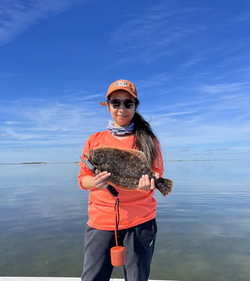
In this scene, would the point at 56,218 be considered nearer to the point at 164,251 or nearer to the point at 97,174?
the point at 164,251

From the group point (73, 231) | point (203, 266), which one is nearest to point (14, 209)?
point (73, 231)

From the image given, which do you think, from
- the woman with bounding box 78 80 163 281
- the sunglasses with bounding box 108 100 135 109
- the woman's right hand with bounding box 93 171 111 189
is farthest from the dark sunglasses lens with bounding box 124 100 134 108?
the woman's right hand with bounding box 93 171 111 189

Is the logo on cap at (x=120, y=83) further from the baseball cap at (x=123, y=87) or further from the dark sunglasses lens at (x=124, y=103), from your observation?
the dark sunglasses lens at (x=124, y=103)

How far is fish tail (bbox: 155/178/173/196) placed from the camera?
2.70 m

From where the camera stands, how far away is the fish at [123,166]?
2.65 metres

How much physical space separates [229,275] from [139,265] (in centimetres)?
393

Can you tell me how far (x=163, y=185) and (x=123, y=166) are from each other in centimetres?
51

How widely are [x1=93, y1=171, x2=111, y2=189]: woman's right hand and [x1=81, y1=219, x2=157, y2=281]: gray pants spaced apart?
2.02 feet

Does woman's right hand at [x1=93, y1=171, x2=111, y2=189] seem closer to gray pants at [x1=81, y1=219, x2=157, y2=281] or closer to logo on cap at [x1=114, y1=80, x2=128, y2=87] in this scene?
gray pants at [x1=81, y1=219, x2=157, y2=281]

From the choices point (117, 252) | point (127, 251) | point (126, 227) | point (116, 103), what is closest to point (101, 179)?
point (126, 227)

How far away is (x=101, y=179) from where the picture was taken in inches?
101

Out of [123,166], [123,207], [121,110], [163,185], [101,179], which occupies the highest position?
[121,110]

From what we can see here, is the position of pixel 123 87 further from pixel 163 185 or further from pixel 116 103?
pixel 163 185

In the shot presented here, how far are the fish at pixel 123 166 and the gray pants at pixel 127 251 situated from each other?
566 mm
